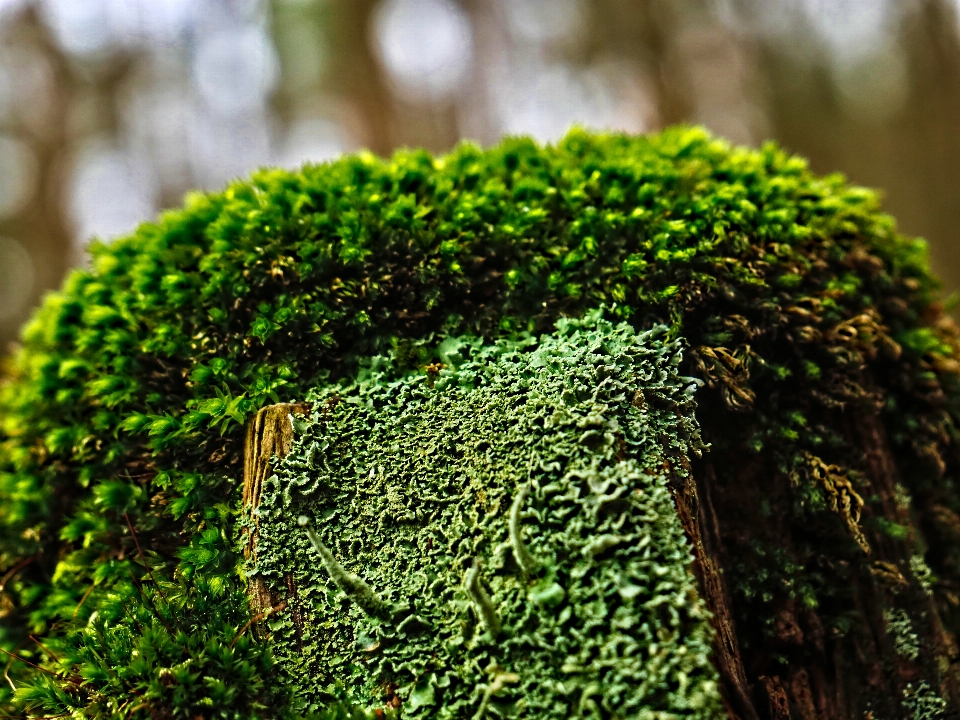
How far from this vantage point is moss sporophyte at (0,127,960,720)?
1.72 meters

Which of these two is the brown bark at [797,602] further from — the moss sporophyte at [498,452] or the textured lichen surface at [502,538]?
the textured lichen surface at [502,538]

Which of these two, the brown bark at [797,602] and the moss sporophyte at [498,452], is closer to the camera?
the moss sporophyte at [498,452]

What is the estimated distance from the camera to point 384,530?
1.94 m

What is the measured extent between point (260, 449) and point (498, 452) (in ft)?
2.79

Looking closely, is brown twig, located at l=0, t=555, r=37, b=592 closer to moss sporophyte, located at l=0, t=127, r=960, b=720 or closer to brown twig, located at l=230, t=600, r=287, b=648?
moss sporophyte, located at l=0, t=127, r=960, b=720

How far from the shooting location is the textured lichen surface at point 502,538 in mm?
1564

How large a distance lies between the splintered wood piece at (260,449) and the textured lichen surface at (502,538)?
1.8 inches

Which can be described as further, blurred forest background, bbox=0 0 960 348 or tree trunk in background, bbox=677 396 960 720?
blurred forest background, bbox=0 0 960 348

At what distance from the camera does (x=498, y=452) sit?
188 centimetres

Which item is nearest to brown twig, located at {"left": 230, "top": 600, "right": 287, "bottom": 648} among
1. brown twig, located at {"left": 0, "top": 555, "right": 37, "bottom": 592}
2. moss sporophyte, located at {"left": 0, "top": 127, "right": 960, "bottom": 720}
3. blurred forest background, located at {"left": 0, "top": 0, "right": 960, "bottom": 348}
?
moss sporophyte, located at {"left": 0, "top": 127, "right": 960, "bottom": 720}

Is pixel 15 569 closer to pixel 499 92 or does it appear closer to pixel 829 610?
pixel 829 610

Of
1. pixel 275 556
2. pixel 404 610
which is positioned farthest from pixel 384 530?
pixel 275 556

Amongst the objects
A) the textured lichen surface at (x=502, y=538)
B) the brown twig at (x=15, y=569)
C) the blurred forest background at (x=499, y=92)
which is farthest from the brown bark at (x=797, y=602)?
the blurred forest background at (x=499, y=92)

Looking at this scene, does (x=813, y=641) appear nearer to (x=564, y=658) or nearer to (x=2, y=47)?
(x=564, y=658)
